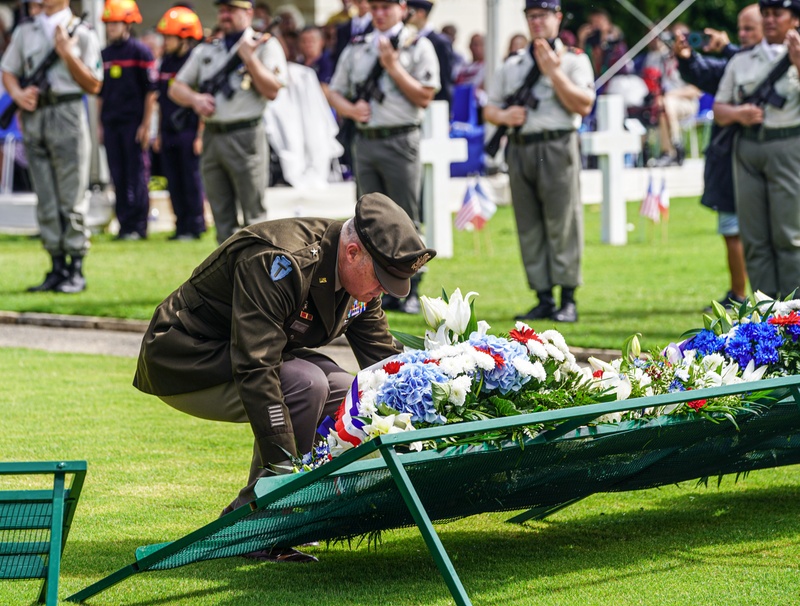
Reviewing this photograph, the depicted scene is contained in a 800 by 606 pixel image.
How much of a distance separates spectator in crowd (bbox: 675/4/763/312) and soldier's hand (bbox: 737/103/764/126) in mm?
934

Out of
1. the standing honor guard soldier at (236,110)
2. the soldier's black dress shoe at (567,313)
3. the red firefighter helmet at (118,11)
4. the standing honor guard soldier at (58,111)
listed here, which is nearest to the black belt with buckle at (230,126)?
the standing honor guard soldier at (236,110)

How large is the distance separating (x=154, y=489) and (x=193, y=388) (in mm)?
1093

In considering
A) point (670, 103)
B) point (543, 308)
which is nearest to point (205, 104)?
point (543, 308)

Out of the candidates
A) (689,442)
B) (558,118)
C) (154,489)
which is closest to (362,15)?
(558,118)

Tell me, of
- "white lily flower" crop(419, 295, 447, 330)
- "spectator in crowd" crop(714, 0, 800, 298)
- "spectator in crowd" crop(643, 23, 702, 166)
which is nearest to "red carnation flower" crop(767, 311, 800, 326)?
"white lily flower" crop(419, 295, 447, 330)

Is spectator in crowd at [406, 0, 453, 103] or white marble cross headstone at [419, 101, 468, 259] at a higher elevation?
spectator in crowd at [406, 0, 453, 103]

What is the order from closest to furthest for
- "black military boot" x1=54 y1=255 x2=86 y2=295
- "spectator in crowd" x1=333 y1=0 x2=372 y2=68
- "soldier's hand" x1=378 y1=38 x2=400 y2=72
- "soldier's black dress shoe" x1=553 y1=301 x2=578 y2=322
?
"soldier's black dress shoe" x1=553 y1=301 x2=578 y2=322 < "soldier's hand" x1=378 y1=38 x2=400 y2=72 < "black military boot" x1=54 y1=255 x2=86 y2=295 < "spectator in crowd" x1=333 y1=0 x2=372 y2=68

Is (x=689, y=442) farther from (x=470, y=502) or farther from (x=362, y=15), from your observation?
(x=362, y=15)

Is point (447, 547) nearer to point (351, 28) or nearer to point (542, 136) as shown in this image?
point (542, 136)

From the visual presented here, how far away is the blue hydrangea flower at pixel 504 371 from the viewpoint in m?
4.53

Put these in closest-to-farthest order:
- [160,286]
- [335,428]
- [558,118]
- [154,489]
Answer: [335,428], [154,489], [558,118], [160,286]

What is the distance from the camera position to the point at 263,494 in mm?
4297

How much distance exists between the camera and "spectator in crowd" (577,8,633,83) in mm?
22672

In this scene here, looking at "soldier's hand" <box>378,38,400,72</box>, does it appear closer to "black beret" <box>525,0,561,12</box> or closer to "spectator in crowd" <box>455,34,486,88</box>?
"black beret" <box>525,0,561,12</box>
